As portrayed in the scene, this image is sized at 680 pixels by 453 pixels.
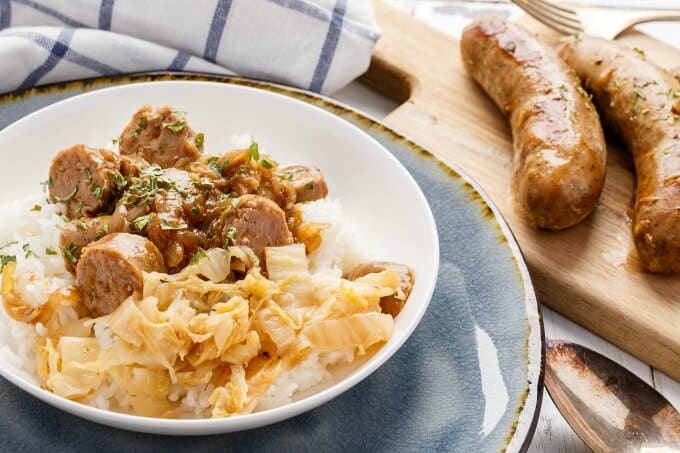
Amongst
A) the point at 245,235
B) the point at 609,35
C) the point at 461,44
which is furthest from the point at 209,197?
the point at 609,35

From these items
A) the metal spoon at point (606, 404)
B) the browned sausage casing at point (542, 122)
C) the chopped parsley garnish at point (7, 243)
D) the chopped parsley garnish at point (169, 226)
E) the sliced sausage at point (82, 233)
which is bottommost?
the chopped parsley garnish at point (7, 243)

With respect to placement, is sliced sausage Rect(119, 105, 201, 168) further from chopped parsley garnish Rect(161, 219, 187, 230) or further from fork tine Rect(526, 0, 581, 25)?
fork tine Rect(526, 0, 581, 25)

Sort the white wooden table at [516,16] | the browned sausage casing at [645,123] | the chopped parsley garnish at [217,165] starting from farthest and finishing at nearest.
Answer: the browned sausage casing at [645,123] → the chopped parsley garnish at [217,165] → the white wooden table at [516,16]

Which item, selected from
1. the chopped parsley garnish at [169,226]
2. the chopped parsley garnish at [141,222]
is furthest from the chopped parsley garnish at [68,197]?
the chopped parsley garnish at [169,226]

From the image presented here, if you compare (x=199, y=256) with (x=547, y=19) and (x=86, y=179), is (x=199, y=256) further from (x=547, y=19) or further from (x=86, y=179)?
(x=547, y=19)

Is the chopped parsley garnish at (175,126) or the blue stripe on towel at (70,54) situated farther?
the blue stripe on towel at (70,54)

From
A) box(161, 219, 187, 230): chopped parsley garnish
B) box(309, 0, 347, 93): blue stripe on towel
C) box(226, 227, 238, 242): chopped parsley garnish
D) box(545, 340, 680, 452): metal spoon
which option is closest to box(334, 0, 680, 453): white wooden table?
box(545, 340, 680, 452): metal spoon

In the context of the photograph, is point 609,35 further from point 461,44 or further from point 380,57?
point 380,57

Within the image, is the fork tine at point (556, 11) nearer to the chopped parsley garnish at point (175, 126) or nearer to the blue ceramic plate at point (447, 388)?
the blue ceramic plate at point (447, 388)
